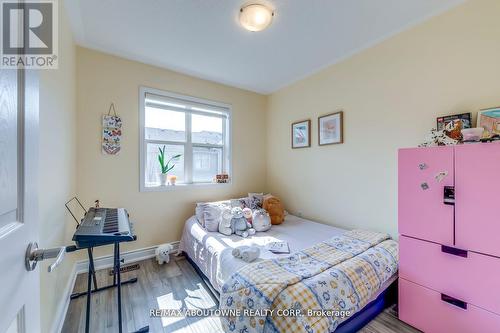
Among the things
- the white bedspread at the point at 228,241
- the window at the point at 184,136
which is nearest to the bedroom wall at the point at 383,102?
the white bedspread at the point at 228,241

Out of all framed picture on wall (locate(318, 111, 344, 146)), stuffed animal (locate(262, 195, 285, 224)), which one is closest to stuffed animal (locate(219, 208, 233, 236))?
stuffed animal (locate(262, 195, 285, 224))

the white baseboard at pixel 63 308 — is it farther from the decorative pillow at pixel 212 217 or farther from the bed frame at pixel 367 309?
the decorative pillow at pixel 212 217

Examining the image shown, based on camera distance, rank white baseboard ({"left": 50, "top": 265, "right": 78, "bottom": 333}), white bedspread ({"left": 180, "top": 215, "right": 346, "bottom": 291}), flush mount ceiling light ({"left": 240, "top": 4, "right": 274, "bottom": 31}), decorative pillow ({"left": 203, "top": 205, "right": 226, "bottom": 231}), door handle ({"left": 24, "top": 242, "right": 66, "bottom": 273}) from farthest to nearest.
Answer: decorative pillow ({"left": 203, "top": 205, "right": 226, "bottom": 231}) → white bedspread ({"left": 180, "top": 215, "right": 346, "bottom": 291}) → flush mount ceiling light ({"left": 240, "top": 4, "right": 274, "bottom": 31}) → white baseboard ({"left": 50, "top": 265, "right": 78, "bottom": 333}) → door handle ({"left": 24, "top": 242, "right": 66, "bottom": 273})

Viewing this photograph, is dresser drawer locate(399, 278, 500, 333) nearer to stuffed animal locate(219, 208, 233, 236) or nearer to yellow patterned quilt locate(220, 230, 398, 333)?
yellow patterned quilt locate(220, 230, 398, 333)

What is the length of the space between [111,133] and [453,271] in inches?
134

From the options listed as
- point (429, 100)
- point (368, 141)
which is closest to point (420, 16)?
point (429, 100)

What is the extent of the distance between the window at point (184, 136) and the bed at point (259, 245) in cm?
78

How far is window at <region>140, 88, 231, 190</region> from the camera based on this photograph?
9.35 feet

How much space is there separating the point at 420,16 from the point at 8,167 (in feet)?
9.48

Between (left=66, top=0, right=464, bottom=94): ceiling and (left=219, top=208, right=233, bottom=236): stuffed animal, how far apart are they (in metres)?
1.92

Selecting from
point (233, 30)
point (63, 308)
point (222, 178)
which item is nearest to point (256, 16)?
point (233, 30)

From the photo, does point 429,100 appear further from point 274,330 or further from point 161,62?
point 161,62

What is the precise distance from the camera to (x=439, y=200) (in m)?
1.51

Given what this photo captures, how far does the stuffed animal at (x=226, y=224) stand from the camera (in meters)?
2.44
